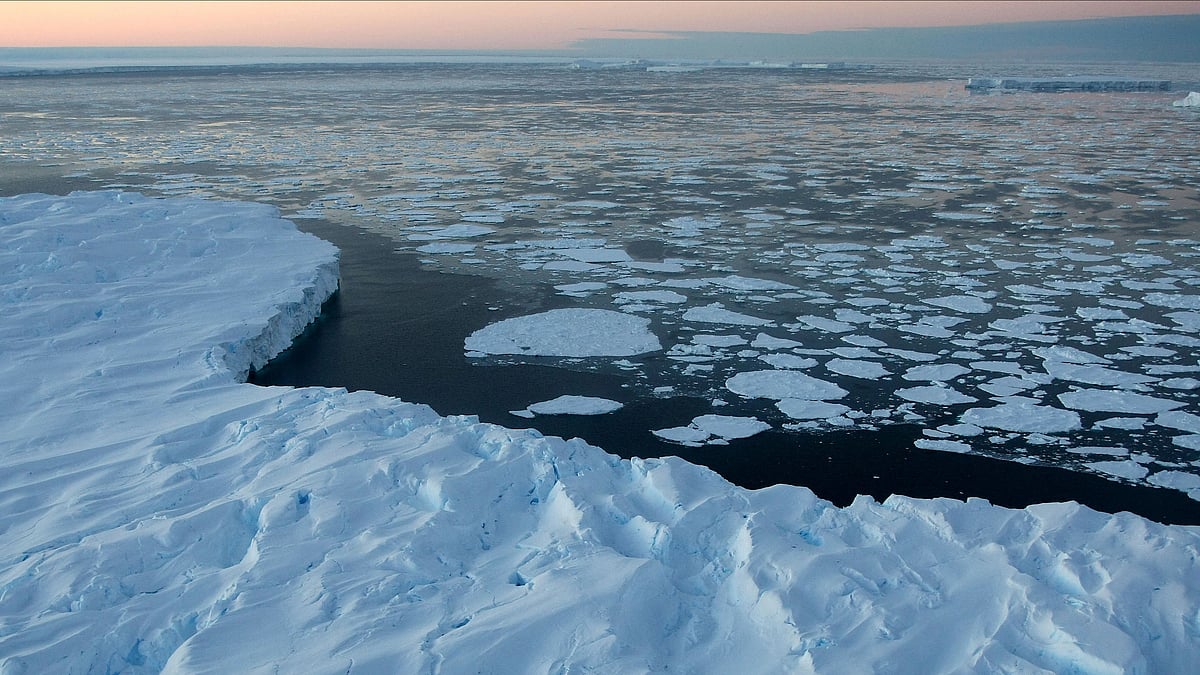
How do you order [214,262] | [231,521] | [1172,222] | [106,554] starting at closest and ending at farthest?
[106,554] → [231,521] → [214,262] → [1172,222]

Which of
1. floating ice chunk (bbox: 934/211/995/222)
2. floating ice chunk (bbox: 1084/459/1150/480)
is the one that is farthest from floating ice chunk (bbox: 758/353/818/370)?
floating ice chunk (bbox: 934/211/995/222)

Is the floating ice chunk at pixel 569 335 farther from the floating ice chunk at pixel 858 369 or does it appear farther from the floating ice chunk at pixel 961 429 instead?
the floating ice chunk at pixel 961 429

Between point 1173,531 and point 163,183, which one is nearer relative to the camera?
point 1173,531

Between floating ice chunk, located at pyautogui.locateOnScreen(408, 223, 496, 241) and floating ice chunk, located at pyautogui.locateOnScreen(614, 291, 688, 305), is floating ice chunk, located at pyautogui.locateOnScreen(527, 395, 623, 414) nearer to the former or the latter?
floating ice chunk, located at pyautogui.locateOnScreen(614, 291, 688, 305)

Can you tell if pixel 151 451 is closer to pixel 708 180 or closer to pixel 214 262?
pixel 214 262

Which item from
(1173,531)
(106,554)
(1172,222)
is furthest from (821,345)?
(1172,222)

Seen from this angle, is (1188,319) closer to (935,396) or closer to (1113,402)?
(1113,402)

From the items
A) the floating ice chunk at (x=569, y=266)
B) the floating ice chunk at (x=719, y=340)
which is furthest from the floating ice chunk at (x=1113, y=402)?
the floating ice chunk at (x=569, y=266)
